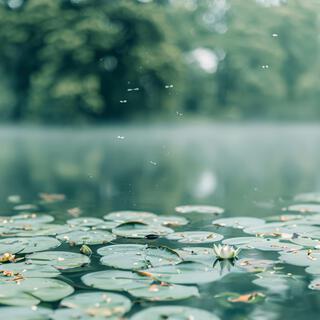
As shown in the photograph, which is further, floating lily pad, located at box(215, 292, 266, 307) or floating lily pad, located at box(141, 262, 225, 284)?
floating lily pad, located at box(141, 262, 225, 284)

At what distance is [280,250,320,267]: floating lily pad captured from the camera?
334 centimetres

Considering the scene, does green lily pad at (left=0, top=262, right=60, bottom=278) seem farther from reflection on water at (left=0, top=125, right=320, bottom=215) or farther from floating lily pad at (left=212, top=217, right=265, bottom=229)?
reflection on water at (left=0, top=125, right=320, bottom=215)

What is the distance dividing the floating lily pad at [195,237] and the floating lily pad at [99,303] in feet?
4.27

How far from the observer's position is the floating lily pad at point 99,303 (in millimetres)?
2502

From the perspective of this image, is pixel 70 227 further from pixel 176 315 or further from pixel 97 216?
pixel 176 315

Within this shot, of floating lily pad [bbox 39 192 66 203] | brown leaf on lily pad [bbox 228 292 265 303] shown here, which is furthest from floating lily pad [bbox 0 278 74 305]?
floating lily pad [bbox 39 192 66 203]

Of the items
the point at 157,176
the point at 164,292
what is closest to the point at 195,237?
the point at 164,292

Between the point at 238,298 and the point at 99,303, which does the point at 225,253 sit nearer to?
the point at 238,298

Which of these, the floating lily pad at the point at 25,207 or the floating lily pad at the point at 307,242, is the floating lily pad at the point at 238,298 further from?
the floating lily pad at the point at 25,207

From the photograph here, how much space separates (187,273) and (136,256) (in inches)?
18.2

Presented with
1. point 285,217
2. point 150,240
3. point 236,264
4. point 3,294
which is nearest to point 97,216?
point 150,240

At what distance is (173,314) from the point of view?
2492mm

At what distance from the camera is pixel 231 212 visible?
217 inches

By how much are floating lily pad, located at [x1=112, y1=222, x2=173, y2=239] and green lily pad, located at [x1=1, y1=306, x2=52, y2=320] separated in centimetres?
156
